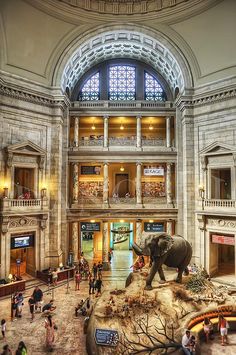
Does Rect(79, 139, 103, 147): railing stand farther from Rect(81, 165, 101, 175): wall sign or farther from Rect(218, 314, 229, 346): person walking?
Rect(218, 314, 229, 346): person walking

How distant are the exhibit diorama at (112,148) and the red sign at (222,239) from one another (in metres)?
0.09

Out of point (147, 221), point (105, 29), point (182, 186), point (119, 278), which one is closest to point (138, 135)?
point (182, 186)

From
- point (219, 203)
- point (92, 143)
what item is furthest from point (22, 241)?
point (219, 203)

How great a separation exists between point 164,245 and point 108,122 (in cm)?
1670

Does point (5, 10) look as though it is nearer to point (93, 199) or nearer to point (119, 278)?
point (93, 199)

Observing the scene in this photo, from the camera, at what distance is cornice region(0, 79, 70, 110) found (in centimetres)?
2030

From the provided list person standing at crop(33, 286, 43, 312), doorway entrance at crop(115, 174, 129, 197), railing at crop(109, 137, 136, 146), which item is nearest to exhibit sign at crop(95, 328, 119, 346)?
person standing at crop(33, 286, 43, 312)

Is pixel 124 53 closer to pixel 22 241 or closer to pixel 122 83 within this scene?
pixel 122 83

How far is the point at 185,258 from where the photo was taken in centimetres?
1526

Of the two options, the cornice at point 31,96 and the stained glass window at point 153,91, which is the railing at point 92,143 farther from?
the stained glass window at point 153,91

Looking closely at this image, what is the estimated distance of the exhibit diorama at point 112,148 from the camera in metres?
17.9

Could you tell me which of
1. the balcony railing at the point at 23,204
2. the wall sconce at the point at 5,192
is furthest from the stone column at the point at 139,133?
the wall sconce at the point at 5,192

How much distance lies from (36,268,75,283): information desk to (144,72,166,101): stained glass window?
1786cm

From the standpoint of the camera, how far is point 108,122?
28.1 metres
